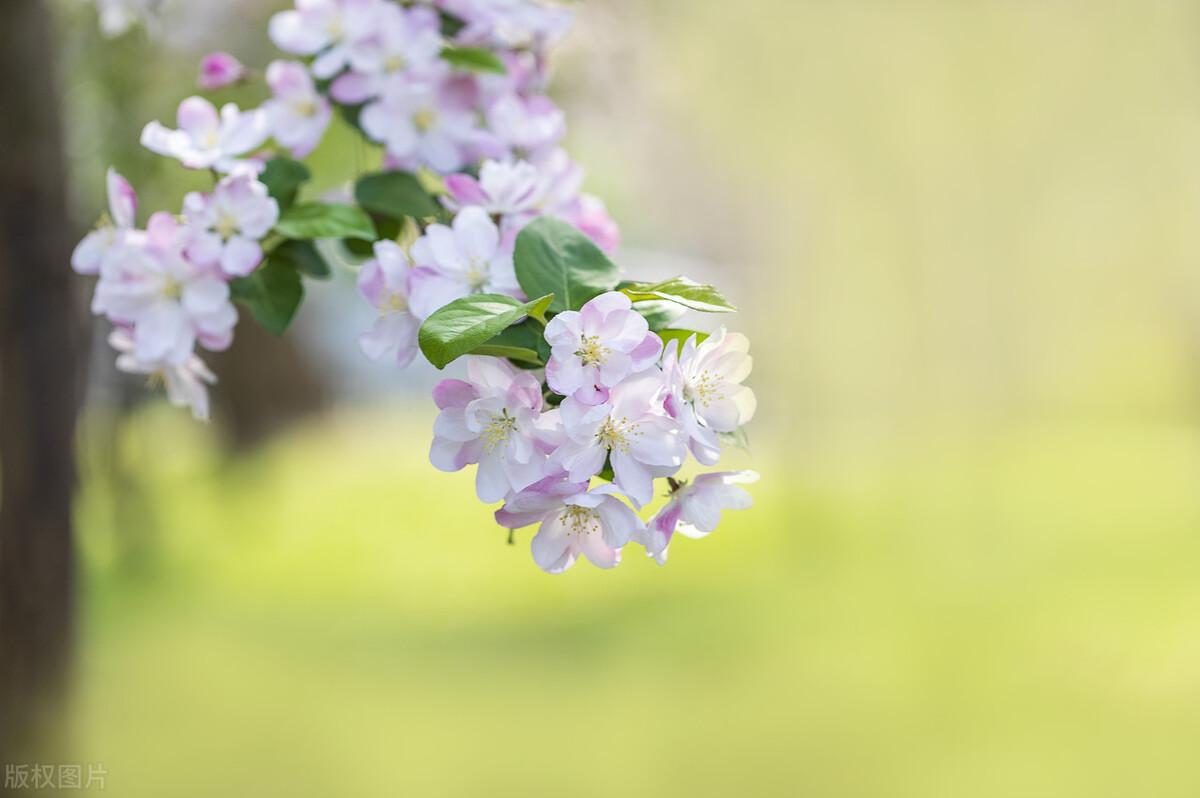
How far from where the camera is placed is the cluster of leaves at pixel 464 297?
2.13 ft

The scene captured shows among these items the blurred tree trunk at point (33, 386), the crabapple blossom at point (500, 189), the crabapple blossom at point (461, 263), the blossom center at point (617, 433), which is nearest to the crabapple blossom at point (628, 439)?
the blossom center at point (617, 433)

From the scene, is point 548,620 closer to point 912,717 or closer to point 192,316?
point 912,717

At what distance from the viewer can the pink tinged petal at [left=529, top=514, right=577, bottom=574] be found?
2.27 feet

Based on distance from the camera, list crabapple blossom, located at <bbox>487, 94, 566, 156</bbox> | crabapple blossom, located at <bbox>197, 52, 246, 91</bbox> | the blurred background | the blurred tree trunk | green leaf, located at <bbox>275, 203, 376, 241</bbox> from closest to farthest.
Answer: green leaf, located at <bbox>275, 203, 376, 241</bbox> → crabapple blossom, located at <bbox>487, 94, 566, 156</bbox> → crabapple blossom, located at <bbox>197, 52, 246, 91</bbox> → the blurred tree trunk → the blurred background

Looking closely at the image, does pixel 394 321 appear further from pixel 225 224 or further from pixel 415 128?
pixel 415 128

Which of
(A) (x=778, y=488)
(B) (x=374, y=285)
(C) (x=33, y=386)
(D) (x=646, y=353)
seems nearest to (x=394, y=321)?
(B) (x=374, y=285)

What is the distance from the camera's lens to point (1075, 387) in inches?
348

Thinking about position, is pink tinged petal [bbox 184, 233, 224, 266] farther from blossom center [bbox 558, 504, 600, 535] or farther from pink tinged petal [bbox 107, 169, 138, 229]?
blossom center [bbox 558, 504, 600, 535]

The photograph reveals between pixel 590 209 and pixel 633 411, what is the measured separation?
14.1 inches

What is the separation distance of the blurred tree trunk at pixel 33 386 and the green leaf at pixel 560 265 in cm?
167

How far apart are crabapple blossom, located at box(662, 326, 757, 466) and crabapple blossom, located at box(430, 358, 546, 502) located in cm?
8

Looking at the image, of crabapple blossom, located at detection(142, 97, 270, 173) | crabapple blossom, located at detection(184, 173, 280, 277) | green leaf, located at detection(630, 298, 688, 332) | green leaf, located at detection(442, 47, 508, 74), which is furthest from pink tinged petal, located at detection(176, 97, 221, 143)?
green leaf, located at detection(630, 298, 688, 332)

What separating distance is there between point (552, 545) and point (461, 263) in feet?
0.73

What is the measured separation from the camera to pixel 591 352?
0.63 m
